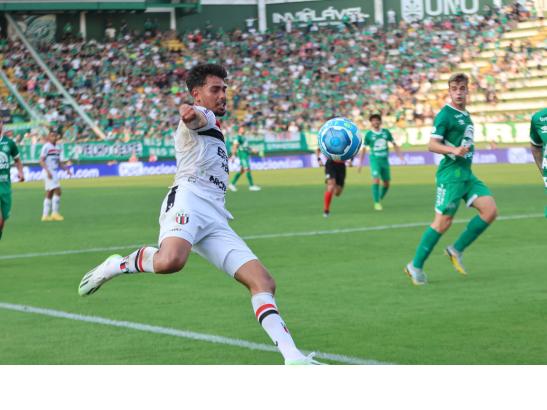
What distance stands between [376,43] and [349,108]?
754 cm

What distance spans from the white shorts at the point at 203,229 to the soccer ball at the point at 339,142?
1.48 meters

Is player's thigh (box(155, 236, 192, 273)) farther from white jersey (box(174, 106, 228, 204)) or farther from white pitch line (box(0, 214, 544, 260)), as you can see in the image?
white pitch line (box(0, 214, 544, 260))

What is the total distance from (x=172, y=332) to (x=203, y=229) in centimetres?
169

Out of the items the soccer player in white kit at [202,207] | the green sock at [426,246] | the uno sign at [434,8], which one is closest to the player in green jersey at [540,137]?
the green sock at [426,246]

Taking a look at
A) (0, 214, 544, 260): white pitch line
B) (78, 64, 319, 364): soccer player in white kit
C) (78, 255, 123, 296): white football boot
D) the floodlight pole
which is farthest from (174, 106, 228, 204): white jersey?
the floodlight pole

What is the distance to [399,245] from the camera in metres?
15.3

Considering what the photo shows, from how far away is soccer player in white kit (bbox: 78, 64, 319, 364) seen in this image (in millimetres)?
7004

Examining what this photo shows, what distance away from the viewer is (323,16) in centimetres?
6562

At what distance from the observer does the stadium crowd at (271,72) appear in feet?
171

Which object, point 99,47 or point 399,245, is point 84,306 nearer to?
point 399,245

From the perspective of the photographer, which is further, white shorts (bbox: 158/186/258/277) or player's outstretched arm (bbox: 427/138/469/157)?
player's outstretched arm (bbox: 427/138/469/157)

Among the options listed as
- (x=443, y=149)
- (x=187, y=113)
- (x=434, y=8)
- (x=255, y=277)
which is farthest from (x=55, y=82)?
(x=255, y=277)

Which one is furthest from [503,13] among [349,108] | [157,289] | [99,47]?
[157,289]

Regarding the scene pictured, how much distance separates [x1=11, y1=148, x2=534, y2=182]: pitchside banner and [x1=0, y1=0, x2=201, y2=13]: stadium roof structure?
1407 centimetres
